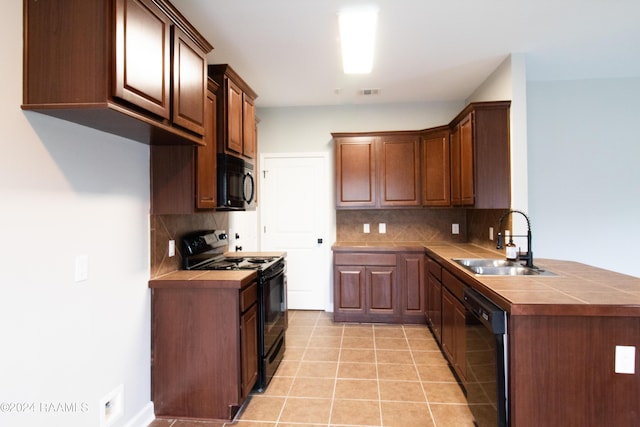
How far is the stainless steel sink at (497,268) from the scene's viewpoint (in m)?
2.42

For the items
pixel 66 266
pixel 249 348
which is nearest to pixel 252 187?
pixel 249 348

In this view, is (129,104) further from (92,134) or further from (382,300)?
(382,300)

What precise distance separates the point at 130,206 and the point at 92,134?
490 millimetres

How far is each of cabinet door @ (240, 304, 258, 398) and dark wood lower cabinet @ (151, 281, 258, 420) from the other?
0.06 ft

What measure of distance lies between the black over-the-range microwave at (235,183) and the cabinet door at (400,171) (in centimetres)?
180

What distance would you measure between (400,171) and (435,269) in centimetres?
137

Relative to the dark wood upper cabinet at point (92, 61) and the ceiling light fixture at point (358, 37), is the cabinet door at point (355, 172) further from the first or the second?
the dark wood upper cabinet at point (92, 61)

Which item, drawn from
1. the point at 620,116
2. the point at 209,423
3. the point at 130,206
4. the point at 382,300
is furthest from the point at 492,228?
the point at 130,206

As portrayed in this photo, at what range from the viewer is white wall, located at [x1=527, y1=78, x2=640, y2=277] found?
11.4 ft

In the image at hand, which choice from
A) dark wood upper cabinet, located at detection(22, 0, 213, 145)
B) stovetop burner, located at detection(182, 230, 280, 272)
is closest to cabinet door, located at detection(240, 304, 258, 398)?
stovetop burner, located at detection(182, 230, 280, 272)

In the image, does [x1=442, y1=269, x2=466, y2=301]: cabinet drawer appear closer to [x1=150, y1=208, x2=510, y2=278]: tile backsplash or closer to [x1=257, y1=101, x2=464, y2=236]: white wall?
[x1=150, y1=208, x2=510, y2=278]: tile backsplash

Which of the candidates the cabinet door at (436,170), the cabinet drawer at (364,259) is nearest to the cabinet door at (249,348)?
the cabinet drawer at (364,259)

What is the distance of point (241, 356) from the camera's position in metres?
2.21

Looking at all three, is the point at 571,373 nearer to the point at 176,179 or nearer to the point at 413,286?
the point at 413,286
